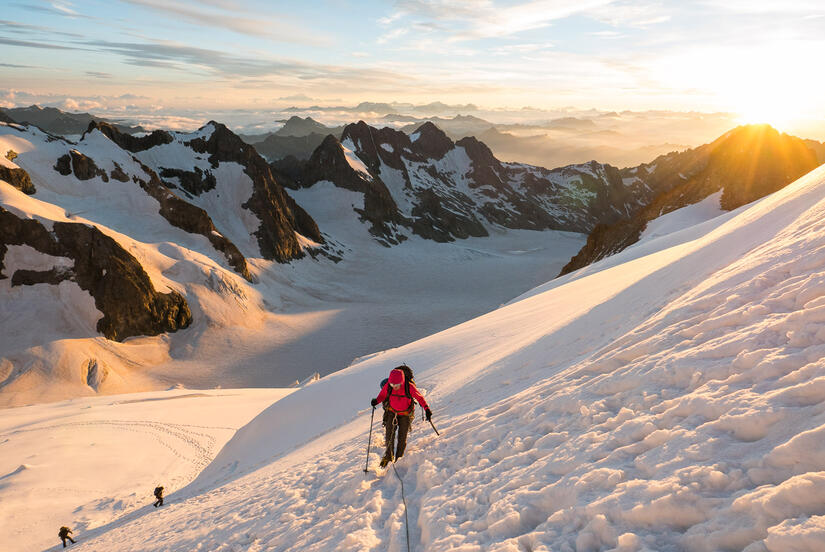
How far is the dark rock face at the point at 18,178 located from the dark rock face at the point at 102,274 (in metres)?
7.73

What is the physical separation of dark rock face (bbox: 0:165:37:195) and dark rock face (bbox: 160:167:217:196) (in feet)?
97.1

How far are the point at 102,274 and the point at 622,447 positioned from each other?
53385 millimetres

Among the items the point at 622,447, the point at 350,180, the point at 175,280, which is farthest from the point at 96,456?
the point at 350,180

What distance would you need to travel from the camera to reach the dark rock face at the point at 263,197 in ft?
265

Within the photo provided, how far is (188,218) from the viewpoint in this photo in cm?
6378

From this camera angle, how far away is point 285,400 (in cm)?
1933

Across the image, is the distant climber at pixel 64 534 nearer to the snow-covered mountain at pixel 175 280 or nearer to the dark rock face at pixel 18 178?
the snow-covered mountain at pixel 175 280

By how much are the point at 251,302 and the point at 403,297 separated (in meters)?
25.0

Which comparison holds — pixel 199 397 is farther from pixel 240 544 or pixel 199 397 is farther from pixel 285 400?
pixel 240 544

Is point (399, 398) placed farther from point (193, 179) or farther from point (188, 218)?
point (193, 179)

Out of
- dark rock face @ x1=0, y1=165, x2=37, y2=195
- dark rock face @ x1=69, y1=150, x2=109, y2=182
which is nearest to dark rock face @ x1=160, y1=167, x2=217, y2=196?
dark rock face @ x1=69, y1=150, x2=109, y2=182

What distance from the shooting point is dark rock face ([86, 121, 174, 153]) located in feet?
267

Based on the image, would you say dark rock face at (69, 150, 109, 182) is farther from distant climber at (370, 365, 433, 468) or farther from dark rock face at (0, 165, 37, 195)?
distant climber at (370, 365, 433, 468)

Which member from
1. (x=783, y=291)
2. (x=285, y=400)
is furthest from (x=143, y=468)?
(x=783, y=291)
